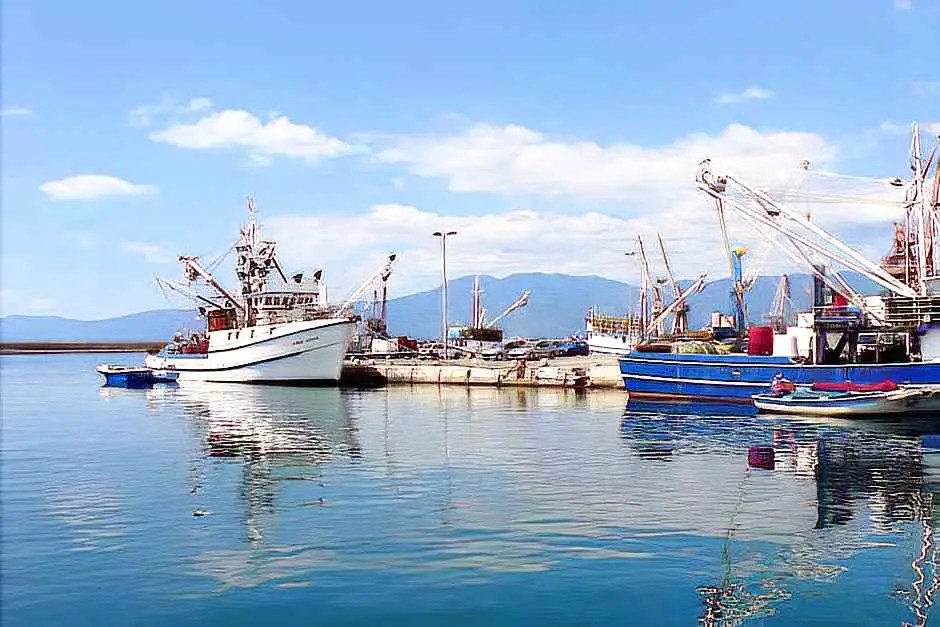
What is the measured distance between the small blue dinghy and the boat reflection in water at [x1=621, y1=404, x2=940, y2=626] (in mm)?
47270

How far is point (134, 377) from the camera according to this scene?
79.6m

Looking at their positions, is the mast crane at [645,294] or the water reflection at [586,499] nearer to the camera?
the water reflection at [586,499]

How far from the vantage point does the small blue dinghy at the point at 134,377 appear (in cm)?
7950

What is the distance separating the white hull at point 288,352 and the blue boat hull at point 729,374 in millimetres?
24528

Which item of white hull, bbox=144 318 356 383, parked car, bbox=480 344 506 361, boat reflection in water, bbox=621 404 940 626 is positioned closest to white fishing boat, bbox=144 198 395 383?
white hull, bbox=144 318 356 383

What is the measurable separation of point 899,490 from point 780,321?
3034 centimetres

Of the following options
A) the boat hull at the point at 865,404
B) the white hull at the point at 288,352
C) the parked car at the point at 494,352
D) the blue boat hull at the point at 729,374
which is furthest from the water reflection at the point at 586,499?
the parked car at the point at 494,352

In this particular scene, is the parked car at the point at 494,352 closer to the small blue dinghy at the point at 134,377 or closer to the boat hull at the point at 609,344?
the boat hull at the point at 609,344

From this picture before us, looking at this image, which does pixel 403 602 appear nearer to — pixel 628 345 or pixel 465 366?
pixel 465 366

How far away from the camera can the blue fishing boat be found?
45.8m

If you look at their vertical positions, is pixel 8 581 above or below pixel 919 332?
below

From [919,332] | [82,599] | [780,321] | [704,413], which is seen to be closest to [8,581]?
[82,599]

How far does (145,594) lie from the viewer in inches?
639

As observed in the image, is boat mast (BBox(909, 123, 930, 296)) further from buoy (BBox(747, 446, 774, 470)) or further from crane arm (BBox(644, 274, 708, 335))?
crane arm (BBox(644, 274, 708, 335))
